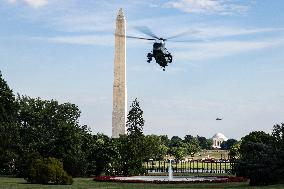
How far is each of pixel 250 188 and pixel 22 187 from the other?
1283 centimetres

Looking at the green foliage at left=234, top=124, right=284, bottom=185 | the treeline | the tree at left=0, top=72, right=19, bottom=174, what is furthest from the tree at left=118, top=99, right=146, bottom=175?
the green foliage at left=234, top=124, right=284, bottom=185

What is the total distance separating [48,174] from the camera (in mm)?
42031

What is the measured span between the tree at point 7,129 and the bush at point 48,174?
11796mm

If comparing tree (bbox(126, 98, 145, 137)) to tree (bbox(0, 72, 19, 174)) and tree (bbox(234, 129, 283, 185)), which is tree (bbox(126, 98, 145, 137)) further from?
tree (bbox(234, 129, 283, 185))

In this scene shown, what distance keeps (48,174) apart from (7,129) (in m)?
13.6

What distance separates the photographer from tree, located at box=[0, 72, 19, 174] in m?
→ 54.1

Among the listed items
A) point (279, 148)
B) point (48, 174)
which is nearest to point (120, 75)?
point (48, 174)

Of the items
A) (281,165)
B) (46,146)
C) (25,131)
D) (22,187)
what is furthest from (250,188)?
(25,131)

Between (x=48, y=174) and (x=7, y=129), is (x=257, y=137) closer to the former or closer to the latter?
(x=48, y=174)

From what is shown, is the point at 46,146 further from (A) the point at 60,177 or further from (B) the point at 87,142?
(A) the point at 60,177

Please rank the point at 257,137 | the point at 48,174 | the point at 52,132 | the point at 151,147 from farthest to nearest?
the point at 151,147, the point at 52,132, the point at 257,137, the point at 48,174

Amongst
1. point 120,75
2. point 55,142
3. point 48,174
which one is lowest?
point 48,174

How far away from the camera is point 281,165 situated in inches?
1427

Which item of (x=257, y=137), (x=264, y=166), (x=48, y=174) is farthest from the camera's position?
(x=257, y=137)
